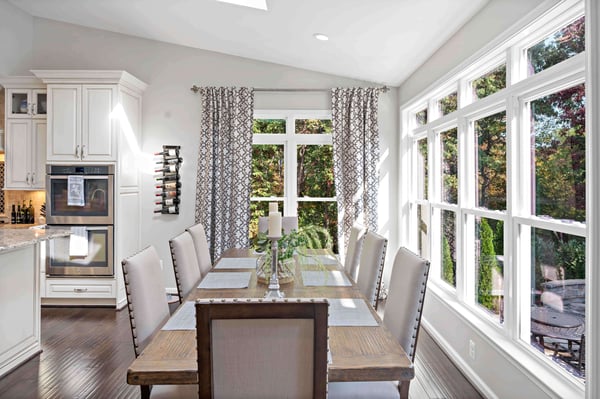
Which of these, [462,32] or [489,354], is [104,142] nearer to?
[462,32]

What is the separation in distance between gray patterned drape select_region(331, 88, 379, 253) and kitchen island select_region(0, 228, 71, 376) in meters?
3.02

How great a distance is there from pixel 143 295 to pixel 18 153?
12.9 ft

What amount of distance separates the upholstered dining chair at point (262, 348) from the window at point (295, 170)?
4009 mm

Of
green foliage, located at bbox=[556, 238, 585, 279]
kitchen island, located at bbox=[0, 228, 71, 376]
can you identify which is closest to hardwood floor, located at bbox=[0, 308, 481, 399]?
kitchen island, located at bbox=[0, 228, 71, 376]

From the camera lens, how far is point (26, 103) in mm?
4773

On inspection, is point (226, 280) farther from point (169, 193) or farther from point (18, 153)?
point (18, 153)

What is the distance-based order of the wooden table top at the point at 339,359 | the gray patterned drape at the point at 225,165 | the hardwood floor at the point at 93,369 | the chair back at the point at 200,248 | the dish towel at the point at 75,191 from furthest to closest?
the gray patterned drape at the point at 225,165 < the dish towel at the point at 75,191 < the chair back at the point at 200,248 < the hardwood floor at the point at 93,369 < the wooden table top at the point at 339,359

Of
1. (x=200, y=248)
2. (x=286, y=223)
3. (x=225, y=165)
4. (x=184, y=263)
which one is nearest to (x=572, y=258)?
(x=184, y=263)

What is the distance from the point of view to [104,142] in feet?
14.9

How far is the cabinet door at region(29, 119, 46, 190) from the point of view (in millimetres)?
4742

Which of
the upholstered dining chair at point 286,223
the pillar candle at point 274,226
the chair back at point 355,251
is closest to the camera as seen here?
the pillar candle at point 274,226

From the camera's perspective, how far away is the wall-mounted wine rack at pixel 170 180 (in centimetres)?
504

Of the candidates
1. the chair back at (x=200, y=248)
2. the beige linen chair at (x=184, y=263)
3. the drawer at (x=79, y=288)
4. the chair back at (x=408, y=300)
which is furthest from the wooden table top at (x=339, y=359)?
the drawer at (x=79, y=288)

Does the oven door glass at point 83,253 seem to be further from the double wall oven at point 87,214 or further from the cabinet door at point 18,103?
the cabinet door at point 18,103
